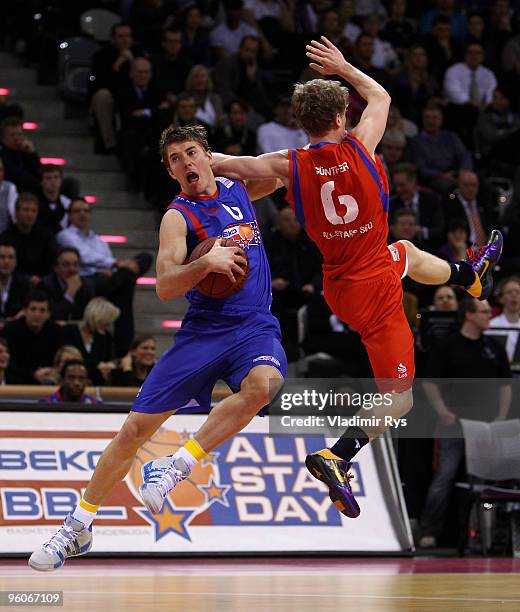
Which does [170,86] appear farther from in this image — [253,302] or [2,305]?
[253,302]

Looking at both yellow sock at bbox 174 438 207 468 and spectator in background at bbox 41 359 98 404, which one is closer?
yellow sock at bbox 174 438 207 468

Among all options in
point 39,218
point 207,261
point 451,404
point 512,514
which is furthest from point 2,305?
point 207,261

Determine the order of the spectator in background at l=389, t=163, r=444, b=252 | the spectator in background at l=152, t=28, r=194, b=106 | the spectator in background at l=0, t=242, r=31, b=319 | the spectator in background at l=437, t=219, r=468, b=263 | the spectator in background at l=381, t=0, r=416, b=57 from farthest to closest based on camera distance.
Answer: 1. the spectator in background at l=381, t=0, r=416, b=57
2. the spectator in background at l=152, t=28, r=194, b=106
3. the spectator in background at l=389, t=163, r=444, b=252
4. the spectator in background at l=437, t=219, r=468, b=263
5. the spectator in background at l=0, t=242, r=31, b=319

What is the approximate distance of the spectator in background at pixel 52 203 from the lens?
47.4 feet

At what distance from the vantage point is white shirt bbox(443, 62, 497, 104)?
18734 mm

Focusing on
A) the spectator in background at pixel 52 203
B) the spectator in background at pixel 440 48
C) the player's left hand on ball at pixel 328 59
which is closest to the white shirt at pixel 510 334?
the spectator in background at pixel 52 203

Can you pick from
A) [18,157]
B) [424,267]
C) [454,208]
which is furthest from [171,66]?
[424,267]

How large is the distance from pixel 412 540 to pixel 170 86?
742 cm

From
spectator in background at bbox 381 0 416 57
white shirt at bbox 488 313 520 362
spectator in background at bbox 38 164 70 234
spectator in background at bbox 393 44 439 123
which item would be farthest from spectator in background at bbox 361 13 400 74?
white shirt at bbox 488 313 520 362

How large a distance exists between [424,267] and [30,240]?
6.41 metres

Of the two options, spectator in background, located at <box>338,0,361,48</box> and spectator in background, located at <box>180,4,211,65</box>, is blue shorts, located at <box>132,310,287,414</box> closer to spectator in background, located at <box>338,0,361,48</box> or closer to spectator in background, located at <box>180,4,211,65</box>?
spectator in background, located at <box>180,4,211,65</box>

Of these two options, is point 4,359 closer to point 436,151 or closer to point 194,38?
point 194,38

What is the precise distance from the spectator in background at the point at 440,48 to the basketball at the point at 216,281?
473 inches

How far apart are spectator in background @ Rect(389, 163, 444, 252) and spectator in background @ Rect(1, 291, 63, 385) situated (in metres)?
4.57
